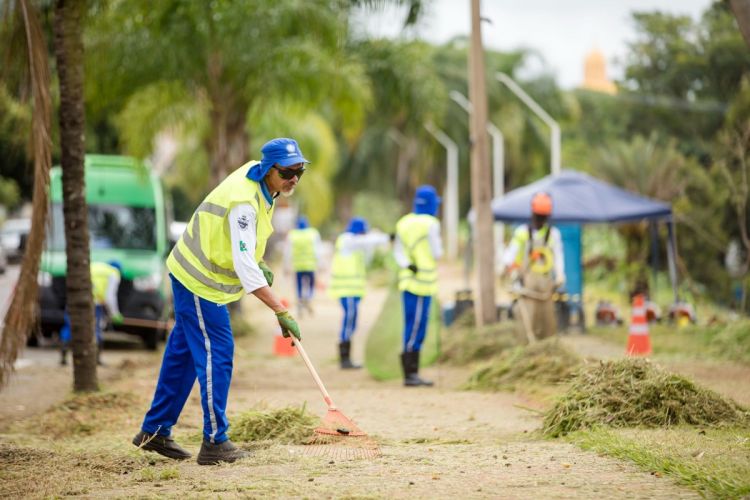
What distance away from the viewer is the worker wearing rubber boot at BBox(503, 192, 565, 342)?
1209 cm

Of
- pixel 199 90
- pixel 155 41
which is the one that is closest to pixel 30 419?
pixel 155 41

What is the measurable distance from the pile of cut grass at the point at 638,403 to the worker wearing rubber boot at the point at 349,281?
20.2ft

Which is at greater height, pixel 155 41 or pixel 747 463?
pixel 155 41

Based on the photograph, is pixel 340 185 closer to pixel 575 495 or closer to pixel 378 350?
pixel 378 350

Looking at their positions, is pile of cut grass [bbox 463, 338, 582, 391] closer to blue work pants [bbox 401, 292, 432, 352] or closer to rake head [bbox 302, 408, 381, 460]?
blue work pants [bbox 401, 292, 432, 352]

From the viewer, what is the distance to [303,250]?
21.3m

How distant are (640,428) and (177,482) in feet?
9.53

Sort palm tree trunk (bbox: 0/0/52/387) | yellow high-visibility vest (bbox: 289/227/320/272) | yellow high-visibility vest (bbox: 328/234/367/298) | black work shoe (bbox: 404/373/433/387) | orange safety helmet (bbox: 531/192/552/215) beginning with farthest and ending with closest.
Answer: yellow high-visibility vest (bbox: 289/227/320/272) < yellow high-visibility vest (bbox: 328/234/367/298) < orange safety helmet (bbox: 531/192/552/215) < black work shoe (bbox: 404/373/433/387) < palm tree trunk (bbox: 0/0/52/387)

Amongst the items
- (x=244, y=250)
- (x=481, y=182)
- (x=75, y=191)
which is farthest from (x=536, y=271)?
(x=244, y=250)

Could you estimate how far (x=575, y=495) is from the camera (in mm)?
5445

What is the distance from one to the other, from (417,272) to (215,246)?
4806mm

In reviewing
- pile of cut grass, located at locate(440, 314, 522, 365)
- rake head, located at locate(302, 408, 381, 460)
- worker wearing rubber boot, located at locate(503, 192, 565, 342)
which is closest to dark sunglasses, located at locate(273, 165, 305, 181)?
rake head, located at locate(302, 408, 381, 460)

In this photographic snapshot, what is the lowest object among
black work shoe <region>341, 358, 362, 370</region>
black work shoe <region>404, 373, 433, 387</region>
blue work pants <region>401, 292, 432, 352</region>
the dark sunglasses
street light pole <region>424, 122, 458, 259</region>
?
black work shoe <region>341, 358, 362, 370</region>

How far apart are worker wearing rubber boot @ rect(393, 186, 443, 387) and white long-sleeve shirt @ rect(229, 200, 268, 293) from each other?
15.8 feet
